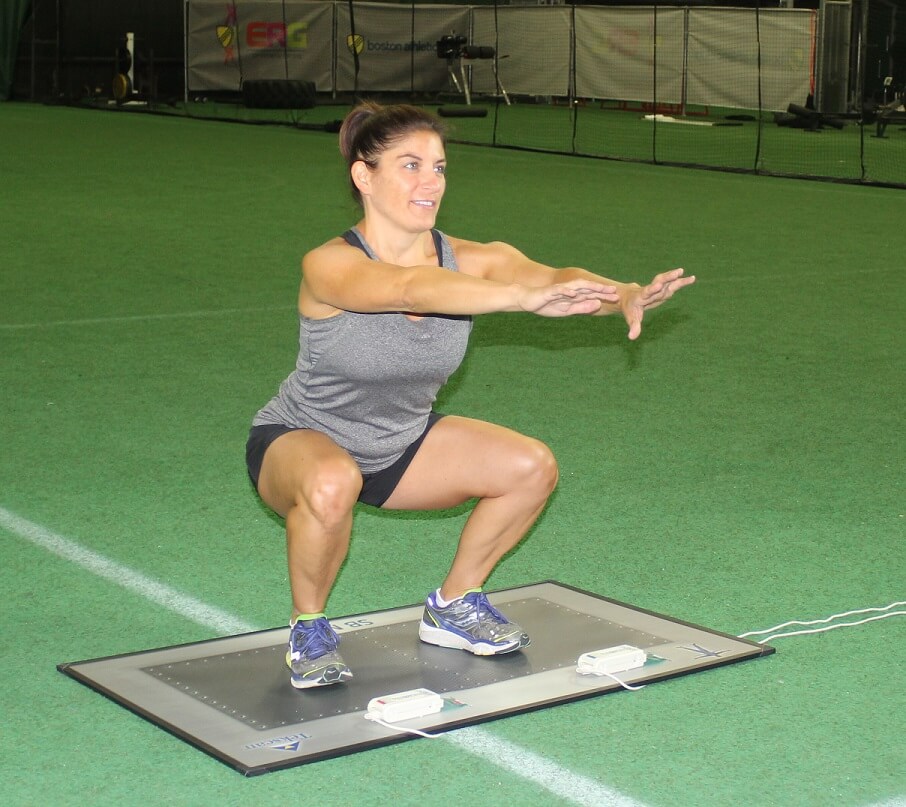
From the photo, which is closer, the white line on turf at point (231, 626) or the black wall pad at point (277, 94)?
the white line on turf at point (231, 626)

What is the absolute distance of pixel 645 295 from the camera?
3107 mm

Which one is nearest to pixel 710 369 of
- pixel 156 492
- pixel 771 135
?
pixel 156 492

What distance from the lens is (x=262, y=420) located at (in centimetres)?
347

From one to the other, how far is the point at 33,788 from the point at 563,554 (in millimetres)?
1817

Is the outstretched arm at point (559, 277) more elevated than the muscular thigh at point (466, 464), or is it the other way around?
the outstretched arm at point (559, 277)

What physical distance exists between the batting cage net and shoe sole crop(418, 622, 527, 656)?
13597 millimetres

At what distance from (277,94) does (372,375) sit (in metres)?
19.3

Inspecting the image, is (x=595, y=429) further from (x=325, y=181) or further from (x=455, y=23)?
(x=455, y=23)

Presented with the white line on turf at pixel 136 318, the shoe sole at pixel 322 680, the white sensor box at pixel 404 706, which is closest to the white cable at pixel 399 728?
the white sensor box at pixel 404 706

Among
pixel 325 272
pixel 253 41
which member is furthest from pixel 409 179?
pixel 253 41

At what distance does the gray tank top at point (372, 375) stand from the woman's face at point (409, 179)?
0.37 ft

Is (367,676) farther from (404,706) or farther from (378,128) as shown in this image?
(378,128)

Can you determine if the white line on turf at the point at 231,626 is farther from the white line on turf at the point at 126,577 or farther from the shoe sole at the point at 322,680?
the shoe sole at the point at 322,680

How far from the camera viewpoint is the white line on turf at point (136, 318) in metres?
6.98
